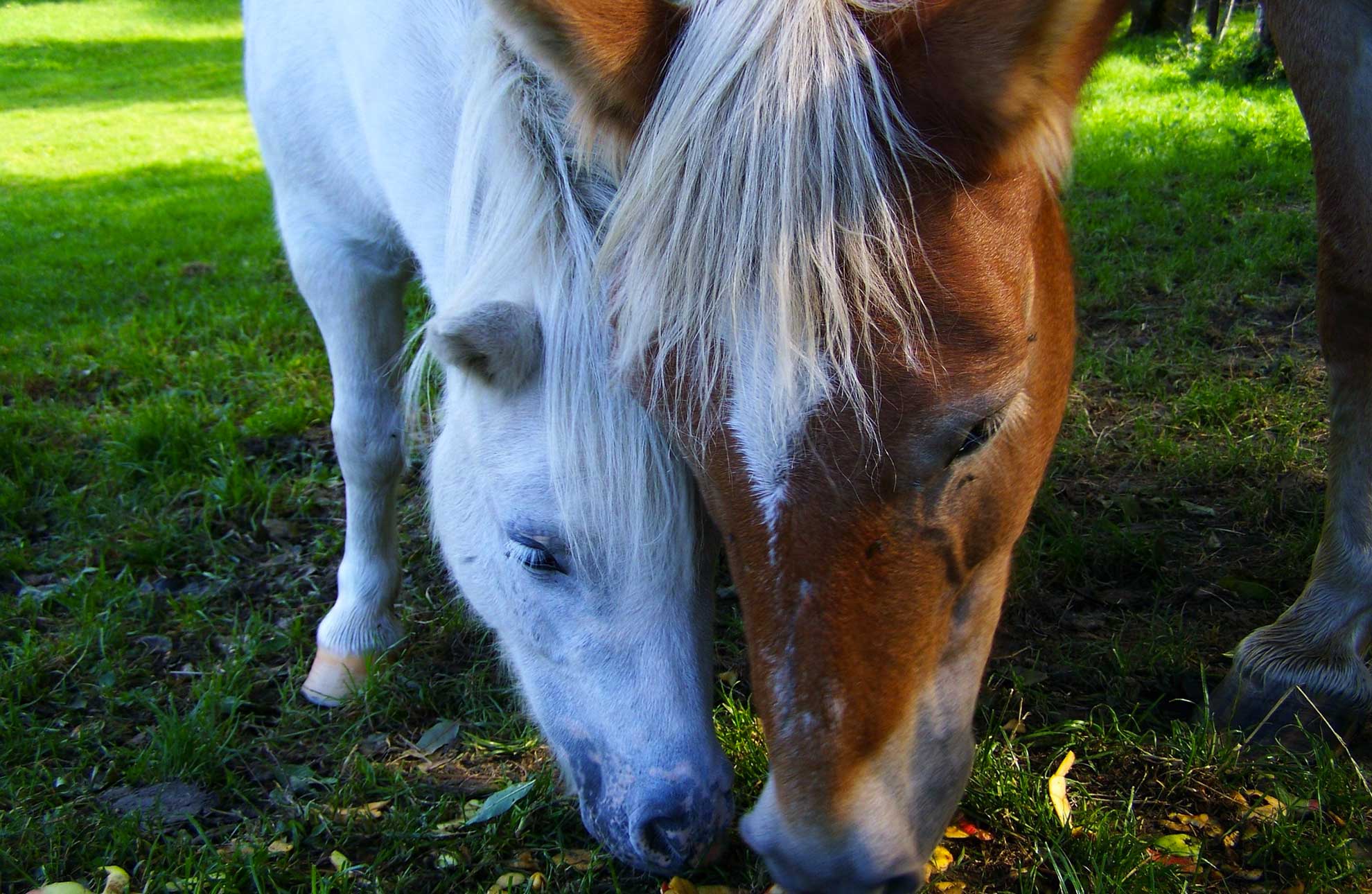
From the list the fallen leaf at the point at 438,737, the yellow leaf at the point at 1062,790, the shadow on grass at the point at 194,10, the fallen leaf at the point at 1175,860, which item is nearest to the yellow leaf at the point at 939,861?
the yellow leaf at the point at 1062,790

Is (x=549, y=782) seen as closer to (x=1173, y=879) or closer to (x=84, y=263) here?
(x=1173, y=879)

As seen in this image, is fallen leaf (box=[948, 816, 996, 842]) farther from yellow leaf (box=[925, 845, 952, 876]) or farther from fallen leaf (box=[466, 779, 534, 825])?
fallen leaf (box=[466, 779, 534, 825])

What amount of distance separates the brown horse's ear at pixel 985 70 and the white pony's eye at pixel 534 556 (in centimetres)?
92

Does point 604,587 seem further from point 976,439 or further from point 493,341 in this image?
point 976,439

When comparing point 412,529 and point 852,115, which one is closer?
point 852,115

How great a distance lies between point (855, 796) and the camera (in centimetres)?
134

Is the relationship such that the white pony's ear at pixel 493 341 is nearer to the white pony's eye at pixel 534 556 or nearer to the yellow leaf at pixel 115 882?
the white pony's eye at pixel 534 556

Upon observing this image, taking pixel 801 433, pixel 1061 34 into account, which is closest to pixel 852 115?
pixel 1061 34

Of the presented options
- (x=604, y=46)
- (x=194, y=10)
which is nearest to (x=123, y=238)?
(x=604, y=46)

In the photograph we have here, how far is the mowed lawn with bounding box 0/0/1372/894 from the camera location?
1995mm

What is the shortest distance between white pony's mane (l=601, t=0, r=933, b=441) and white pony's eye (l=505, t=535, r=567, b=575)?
0.51 m

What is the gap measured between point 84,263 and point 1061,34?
7407 mm

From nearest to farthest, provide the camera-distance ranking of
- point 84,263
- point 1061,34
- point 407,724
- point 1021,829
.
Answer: point 1061,34, point 1021,829, point 407,724, point 84,263

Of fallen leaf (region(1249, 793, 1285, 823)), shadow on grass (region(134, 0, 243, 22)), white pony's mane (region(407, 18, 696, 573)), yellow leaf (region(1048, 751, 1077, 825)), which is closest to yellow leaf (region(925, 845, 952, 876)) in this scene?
yellow leaf (region(1048, 751, 1077, 825))
